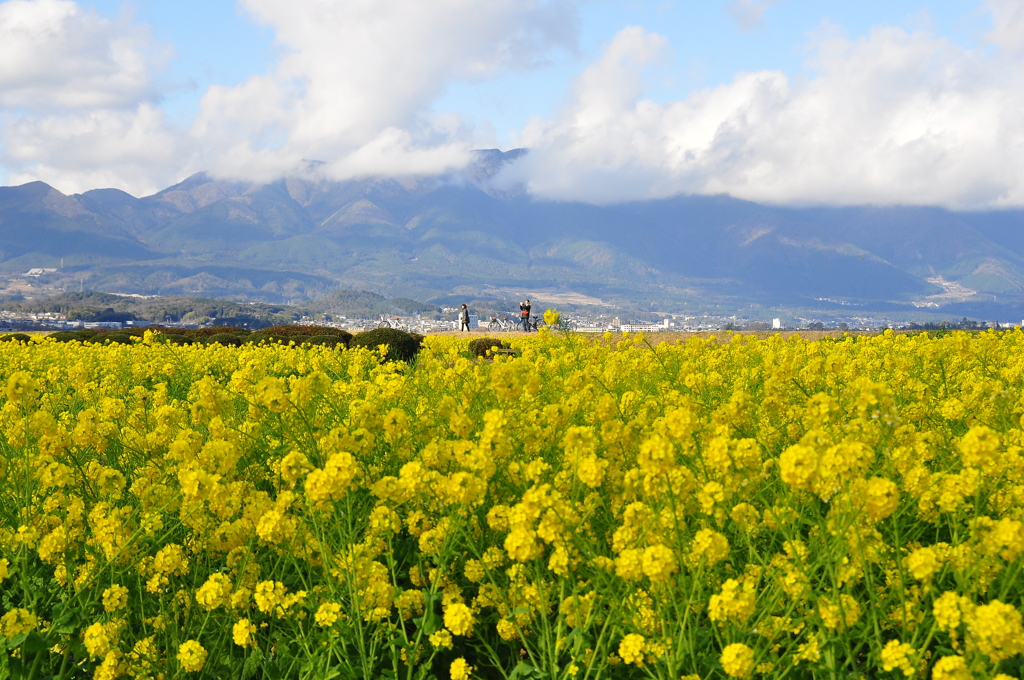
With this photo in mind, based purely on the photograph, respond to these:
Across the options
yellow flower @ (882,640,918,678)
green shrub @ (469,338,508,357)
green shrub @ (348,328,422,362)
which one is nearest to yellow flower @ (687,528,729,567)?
yellow flower @ (882,640,918,678)

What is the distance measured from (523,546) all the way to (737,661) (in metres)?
0.81

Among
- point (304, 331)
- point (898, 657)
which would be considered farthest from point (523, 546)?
point (304, 331)

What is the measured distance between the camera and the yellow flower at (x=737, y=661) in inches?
85.4

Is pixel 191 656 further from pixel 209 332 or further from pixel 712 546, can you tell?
pixel 209 332

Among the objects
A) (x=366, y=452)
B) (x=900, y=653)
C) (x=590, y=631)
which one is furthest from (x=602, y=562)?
(x=366, y=452)

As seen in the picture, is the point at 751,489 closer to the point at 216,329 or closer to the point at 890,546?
the point at 890,546

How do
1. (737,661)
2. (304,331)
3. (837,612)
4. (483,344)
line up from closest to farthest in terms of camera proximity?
(737,661) < (837,612) < (483,344) < (304,331)

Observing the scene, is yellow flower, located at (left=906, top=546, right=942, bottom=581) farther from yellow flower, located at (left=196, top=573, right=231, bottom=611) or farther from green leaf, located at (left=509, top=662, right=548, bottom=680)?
yellow flower, located at (left=196, top=573, right=231, bottom=611)

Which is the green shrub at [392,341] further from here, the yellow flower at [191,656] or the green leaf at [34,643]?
the yellow flower at [191,656]

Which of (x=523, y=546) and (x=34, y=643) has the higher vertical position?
(x=523, y=546)

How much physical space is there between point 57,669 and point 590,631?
98.0 inches

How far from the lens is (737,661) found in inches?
85.7

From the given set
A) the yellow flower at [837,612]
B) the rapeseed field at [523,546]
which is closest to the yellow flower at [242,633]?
the rapeseed field at [523,546]

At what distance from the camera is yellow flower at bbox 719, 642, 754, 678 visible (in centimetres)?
217
